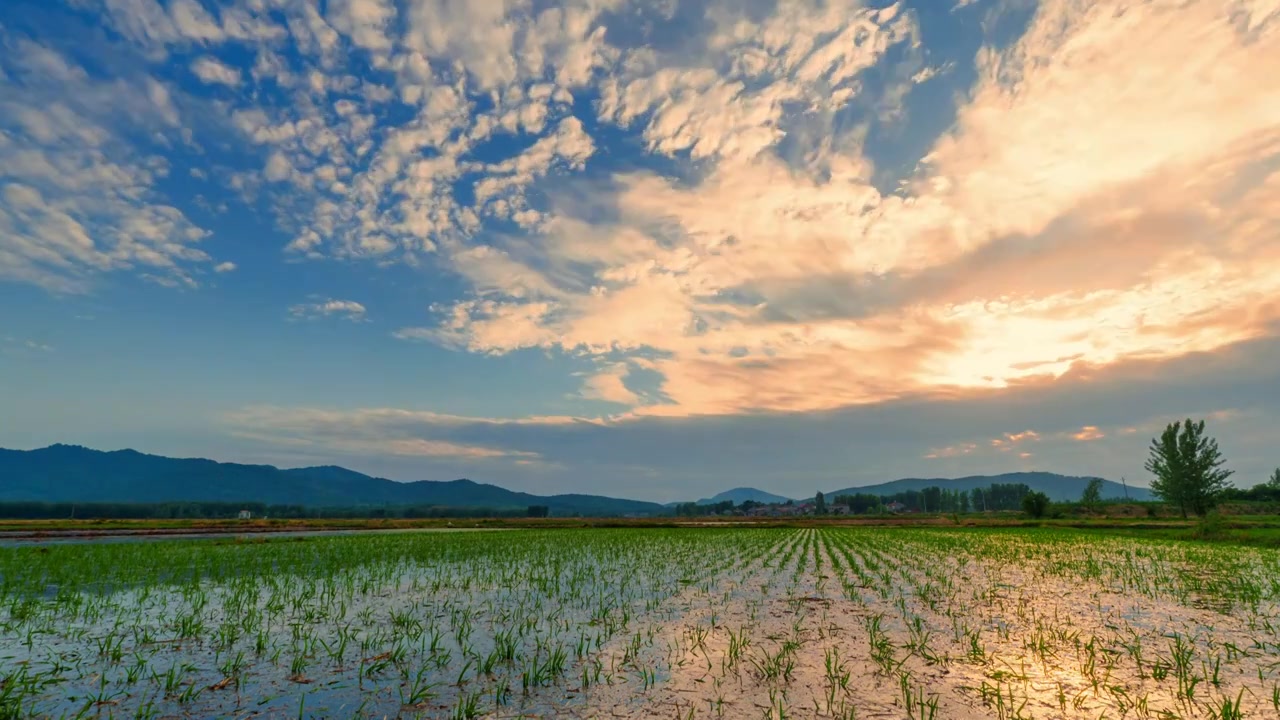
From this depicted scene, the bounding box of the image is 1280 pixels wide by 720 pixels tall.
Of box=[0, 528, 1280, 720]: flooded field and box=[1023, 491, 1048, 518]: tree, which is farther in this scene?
box=[1023, 491, 1048, 518]: tree

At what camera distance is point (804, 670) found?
9.09 metres

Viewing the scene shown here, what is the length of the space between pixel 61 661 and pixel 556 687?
8823 mm

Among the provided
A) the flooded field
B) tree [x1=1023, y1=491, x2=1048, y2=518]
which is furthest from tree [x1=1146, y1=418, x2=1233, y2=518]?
the flooded field

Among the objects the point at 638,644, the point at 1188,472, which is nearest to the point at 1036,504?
the point at 1188,472

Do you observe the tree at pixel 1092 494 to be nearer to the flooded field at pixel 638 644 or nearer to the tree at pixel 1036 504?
the tree at pixel 1036 504

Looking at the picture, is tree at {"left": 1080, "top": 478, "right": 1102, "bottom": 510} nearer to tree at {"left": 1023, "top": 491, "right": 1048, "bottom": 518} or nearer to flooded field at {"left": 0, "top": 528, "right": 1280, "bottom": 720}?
tree at {"left": 1023, "top": 491, "right": 1048, "bottom": 518}

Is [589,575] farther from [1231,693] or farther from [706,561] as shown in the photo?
[1231,693]

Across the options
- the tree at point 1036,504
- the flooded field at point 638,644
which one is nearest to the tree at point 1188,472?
the tree at point 1036,504

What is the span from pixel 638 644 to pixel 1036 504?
108985 millimetres

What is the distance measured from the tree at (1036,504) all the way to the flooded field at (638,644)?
8569 cm

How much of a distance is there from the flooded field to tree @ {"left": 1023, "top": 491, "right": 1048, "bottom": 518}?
85694 millimetres

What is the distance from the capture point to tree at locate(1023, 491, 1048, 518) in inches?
3676

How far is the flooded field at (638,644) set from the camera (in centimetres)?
762

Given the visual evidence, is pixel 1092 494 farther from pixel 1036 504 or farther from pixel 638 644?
pixel 638 644
